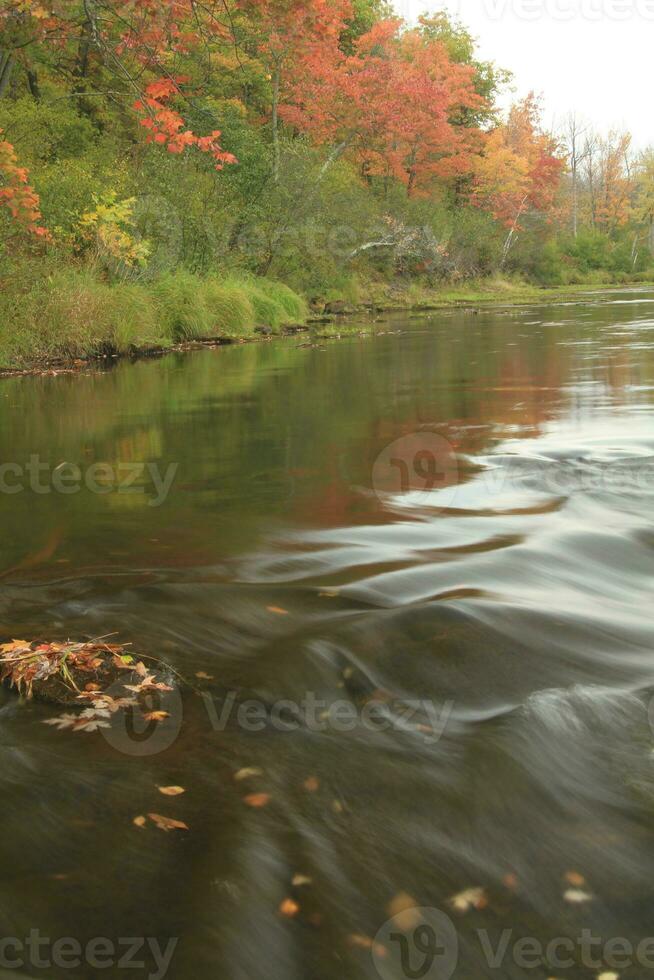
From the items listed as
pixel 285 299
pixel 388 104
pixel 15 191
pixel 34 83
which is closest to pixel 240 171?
pixel 285 299

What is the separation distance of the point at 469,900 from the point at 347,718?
2.57 ft

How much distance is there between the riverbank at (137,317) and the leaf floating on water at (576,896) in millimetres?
12814

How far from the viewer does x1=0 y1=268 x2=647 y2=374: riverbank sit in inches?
546

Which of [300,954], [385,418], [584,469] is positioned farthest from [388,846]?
[385,418]

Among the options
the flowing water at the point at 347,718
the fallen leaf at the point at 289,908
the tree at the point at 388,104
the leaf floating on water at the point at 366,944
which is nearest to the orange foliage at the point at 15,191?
the flowing water at the point at 347,718

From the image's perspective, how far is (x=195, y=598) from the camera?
3.53m

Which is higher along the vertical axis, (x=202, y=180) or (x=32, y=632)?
(x=202, y=180)

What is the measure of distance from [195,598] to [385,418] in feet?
15.9

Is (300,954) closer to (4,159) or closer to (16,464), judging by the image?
(16,464)

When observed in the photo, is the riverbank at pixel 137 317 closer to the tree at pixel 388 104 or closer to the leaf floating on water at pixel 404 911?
the tree at pixel 388 104

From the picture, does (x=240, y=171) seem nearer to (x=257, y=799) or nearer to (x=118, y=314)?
(x=118, y=314)

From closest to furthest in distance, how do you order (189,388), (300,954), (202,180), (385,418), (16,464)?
(300,954) → (16,464) → (385,418) → (189,388) → (202,180)

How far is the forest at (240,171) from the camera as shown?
12.4 meters

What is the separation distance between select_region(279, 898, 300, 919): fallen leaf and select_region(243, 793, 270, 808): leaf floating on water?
339 millimetres
